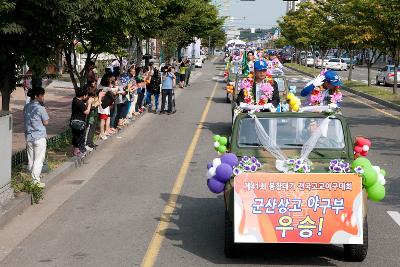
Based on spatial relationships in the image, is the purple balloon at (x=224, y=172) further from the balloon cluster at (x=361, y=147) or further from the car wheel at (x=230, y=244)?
the balloon cluster at (x=361, y=147)

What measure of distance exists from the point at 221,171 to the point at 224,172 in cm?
4

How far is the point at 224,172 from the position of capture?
7.38 metres

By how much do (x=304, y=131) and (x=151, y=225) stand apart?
2.38 m

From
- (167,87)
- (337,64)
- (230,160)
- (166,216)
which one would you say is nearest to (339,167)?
(230,160)

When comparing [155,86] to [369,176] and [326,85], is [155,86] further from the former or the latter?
[369,176]

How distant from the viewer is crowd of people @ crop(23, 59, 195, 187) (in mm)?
11023

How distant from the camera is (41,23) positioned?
34.4 ft

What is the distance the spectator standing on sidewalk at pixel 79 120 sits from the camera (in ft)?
45.3

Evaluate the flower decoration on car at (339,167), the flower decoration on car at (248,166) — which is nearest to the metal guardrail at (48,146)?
the flower decoration on car at (248,166)

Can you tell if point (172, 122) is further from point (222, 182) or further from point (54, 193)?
point (222, 182)

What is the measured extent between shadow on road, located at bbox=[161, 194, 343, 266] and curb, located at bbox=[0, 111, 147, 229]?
217 cm

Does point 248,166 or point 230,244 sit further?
point 230,244

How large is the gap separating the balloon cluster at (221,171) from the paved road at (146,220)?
82cm

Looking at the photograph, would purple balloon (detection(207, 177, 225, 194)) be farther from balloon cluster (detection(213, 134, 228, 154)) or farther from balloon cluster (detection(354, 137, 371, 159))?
balloon cluster (detection(354, 137, 371, 159))
